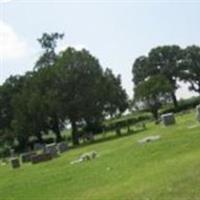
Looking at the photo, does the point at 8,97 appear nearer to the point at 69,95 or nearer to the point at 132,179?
the point at 69,95

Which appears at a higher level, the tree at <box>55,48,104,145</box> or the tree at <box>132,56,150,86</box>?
the tree at <box>132,56,150,86</box>

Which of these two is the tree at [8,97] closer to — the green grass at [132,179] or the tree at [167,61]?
the tree at [167,61]

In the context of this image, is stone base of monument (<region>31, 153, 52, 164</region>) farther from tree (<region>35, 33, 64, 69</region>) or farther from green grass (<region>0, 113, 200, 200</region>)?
tree (<region>35, 33, 64, 69</region>)

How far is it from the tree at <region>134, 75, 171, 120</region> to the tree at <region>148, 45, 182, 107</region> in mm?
35417

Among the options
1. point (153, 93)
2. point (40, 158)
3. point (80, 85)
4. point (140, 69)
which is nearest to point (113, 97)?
point (80, 85)

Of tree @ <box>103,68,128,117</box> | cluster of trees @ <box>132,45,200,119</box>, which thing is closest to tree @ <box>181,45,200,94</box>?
cluster of trees @ <box>132,45,200,119</box>

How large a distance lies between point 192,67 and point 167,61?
16.6ft

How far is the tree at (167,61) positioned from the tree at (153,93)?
35.4 m

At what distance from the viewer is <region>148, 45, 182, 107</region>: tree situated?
12556 centimetres

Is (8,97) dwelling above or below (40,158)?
above

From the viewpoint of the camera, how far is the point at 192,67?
126 meters

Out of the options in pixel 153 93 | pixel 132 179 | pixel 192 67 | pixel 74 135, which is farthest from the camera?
pixel 192 67

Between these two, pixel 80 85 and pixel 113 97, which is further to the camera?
pixel 113 97

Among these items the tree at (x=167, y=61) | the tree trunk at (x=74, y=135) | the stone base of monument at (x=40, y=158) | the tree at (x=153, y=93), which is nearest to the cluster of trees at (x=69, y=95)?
the tree trunk at (x=74, y=135)
